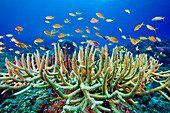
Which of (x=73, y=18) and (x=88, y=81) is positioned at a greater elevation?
(x=73, y=18)

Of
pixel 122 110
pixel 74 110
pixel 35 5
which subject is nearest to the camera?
pixel 74 110

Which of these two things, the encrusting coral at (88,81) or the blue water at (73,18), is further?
the blue water at (73,18)

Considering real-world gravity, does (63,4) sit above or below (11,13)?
below

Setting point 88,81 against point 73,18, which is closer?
point 88,81

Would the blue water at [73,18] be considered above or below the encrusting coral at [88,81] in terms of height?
above

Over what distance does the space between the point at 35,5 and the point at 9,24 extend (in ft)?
189

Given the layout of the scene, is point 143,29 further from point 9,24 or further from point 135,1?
point 9,24

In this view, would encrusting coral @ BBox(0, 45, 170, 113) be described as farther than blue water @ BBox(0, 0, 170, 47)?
No

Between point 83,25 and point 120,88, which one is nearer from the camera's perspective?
point 120,88

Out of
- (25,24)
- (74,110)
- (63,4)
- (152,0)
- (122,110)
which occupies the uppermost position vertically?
(25,24)

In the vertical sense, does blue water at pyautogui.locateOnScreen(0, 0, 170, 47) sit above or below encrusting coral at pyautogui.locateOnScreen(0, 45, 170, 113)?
above

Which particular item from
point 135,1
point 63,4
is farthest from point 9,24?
point 135,1

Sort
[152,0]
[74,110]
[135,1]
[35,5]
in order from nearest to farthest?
[74,110] < [152,0] < [135,1] < [35,5]

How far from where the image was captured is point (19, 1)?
76062 millimetres
